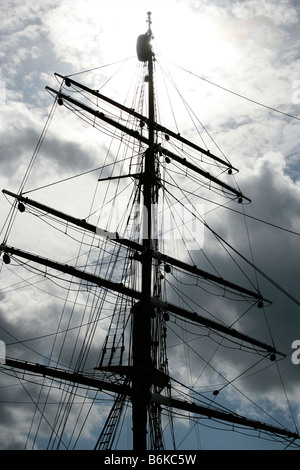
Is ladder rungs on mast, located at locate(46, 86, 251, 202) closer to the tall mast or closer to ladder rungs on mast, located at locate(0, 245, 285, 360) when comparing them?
the tall mast

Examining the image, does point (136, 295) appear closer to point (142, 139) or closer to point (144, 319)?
point (144, 319)

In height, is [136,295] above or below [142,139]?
below

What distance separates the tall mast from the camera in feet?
46.5

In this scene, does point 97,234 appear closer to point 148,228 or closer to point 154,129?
point 148,228

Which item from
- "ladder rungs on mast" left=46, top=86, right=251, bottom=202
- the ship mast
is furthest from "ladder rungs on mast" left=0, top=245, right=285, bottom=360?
"ladder rungs on mast" left=46, top=86, right=251, bottom=202

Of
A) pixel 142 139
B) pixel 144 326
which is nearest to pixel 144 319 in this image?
pixel 144 326

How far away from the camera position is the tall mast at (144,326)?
14186 mm

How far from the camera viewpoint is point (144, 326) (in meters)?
16.0

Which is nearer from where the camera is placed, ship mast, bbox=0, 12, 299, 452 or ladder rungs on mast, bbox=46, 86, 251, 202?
ship mast, bbox=0, 12, 299, 452

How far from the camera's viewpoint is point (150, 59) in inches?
932

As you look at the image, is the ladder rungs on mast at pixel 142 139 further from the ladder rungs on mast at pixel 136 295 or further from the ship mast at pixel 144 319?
the ladder rungs on mast at pixel 136 295

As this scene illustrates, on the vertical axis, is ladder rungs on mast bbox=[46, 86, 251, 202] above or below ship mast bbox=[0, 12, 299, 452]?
above
